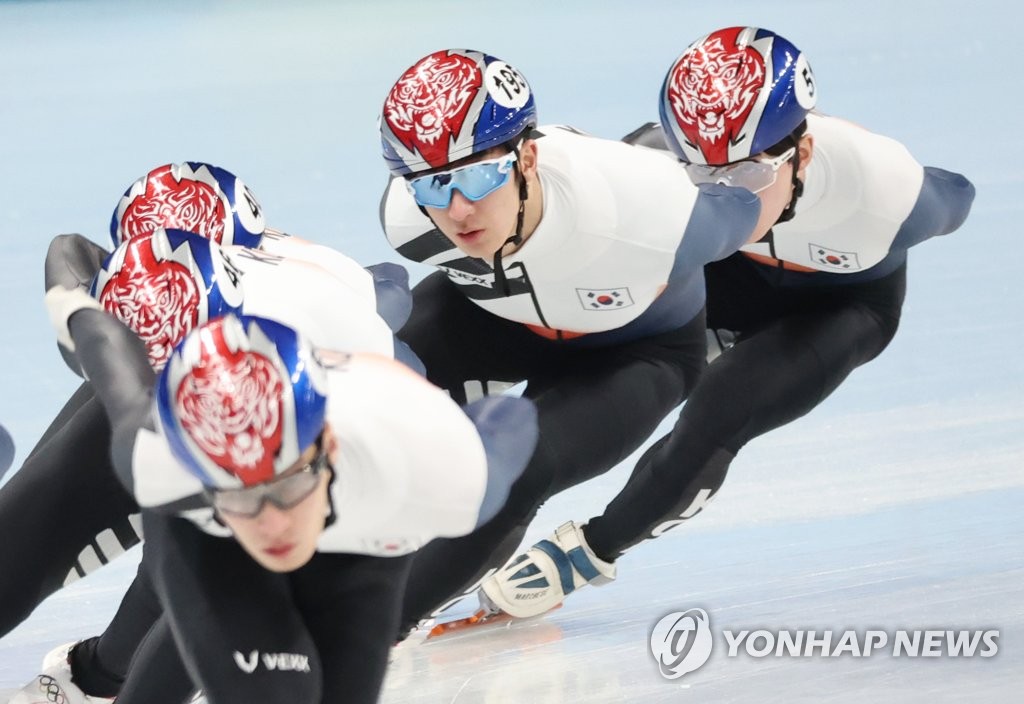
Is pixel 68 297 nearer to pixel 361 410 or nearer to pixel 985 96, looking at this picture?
pixel 361 410

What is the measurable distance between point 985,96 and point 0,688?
725cm

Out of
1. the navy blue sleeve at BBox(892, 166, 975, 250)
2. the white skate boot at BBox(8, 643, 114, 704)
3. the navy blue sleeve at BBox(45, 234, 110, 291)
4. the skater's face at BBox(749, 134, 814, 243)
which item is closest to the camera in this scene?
the navy blue sleeve at BBox(45, 234, 110, 291)

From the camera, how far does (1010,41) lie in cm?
1153

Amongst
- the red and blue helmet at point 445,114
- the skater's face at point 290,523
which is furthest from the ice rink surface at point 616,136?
the red and blue helmet at point 445,114

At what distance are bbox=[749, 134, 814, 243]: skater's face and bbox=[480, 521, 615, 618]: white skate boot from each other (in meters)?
1.02

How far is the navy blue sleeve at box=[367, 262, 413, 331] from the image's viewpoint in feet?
14.9

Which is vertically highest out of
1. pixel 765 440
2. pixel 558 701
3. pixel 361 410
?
pixel 361 410

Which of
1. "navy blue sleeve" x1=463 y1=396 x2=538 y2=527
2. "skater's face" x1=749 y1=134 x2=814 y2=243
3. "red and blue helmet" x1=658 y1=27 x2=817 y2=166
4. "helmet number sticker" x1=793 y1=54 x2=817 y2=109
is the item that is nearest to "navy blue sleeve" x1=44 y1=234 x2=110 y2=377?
"navy blue sleeve" x1=463 y1=396 x2=538 y2=527

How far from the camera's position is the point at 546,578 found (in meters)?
5.27

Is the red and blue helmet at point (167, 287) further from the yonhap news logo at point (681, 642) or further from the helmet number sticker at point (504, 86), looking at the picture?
the yonhap news logo at point (681, 642)

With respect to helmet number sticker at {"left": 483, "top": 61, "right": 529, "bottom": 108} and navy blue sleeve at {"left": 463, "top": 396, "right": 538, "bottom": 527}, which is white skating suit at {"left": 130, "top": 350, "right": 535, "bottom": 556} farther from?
helmet number sticker at {"left": 483, "top": 61, "right": 529, "bottom": 108}

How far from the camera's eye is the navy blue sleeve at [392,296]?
178 inches

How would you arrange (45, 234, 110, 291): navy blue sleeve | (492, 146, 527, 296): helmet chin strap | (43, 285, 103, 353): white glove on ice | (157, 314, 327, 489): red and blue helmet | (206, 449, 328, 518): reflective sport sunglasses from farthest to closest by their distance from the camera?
(492, 146, 527, 296): helmet chin strap, (45, 234, 110, 291): navy blue sleeve, (43, 285, 103, 353): white glove on ice, (206, 449, 328, 518): reflective sport sunglasses, (157, 314, 327, 489): red and blue helmet

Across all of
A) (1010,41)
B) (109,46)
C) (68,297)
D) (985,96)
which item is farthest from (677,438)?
(109,46)
